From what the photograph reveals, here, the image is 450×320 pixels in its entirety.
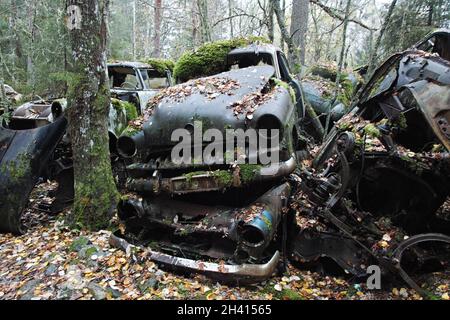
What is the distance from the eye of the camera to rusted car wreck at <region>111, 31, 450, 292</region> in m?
3.27

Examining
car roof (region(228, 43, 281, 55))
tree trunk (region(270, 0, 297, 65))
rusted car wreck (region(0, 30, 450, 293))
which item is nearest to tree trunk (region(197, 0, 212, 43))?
tree trunk (region(270, 0, 297, 65))

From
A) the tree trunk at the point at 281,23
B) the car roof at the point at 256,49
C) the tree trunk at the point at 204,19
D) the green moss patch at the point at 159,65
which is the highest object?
the tree trunk at the point at 204,19

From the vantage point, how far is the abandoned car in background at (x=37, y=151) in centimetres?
463

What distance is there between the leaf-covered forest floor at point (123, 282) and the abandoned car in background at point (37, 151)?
71cm

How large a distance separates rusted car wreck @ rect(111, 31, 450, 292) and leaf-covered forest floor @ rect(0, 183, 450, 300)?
17 centimetres

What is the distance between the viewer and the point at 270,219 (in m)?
3.36

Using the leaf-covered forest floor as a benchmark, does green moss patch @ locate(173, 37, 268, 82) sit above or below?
above

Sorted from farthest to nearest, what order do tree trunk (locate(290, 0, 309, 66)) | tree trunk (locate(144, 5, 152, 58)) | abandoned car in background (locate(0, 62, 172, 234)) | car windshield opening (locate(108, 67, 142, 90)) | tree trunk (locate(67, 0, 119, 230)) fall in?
tree trunk (locate(144, 5, 152, 58)), tree trunk (locate(290, 0, 309, 66)), car windshield opening (locate(108, 67, 142, 90)), abandoned car in background (locate(0, 62, 172, 234)), tree trunk (locate(67, 0, 119, 230))

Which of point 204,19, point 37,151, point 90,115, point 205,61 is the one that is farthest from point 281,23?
point 37,151

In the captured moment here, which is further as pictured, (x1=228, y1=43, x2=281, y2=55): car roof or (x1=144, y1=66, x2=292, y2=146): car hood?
(x1=228, y1=43, x2=281, y2=55): car roof

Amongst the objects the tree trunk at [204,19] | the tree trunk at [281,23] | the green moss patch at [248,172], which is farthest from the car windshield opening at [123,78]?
the green moss patch at [248,172]

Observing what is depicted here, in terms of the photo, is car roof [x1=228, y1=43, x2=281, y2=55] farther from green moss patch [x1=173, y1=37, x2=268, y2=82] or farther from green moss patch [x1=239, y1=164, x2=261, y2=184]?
green moss patch [x1=239, y1=164, x2=261, y2=184]

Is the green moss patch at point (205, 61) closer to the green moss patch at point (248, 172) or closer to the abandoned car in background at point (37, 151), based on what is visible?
the abandoned car in background at point (37, 151)

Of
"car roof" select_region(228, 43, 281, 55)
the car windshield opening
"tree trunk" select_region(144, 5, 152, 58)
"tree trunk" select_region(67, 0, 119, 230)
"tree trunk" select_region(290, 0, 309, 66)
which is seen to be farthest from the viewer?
"tree trunk" select_region(144, 5, 152, 58)
